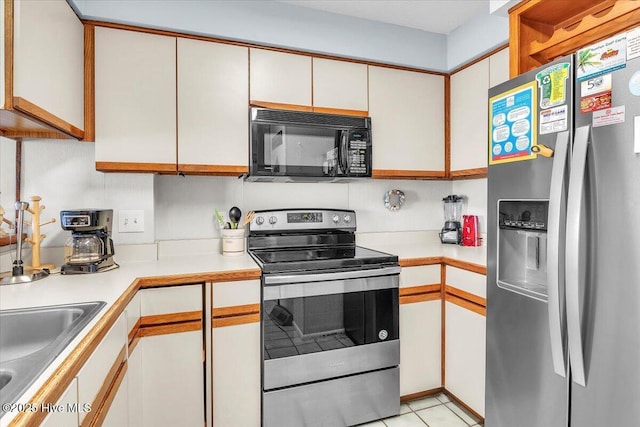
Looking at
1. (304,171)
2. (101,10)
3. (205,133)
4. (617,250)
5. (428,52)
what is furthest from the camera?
(428,52)

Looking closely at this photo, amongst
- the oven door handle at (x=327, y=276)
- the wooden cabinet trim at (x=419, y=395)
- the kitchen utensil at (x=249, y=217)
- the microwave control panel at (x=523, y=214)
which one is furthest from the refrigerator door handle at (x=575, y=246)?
the kitchen utensil at (x=249, y=217)

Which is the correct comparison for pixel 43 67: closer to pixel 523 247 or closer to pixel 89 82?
pixel 89 82

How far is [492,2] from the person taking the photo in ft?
5.35

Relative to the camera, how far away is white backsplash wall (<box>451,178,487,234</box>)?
8.20 feet

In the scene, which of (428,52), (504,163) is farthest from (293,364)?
(428,52)

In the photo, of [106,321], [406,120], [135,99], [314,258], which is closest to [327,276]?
[314,258]

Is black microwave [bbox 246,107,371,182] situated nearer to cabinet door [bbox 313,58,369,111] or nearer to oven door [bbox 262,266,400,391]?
cabinet door [bbox 313,58,369,111]

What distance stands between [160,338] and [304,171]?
44.7 inches

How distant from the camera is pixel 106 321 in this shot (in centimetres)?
102

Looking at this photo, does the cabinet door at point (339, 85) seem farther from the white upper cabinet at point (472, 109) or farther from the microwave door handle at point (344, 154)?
the white upper cabinet at point (472, 109)

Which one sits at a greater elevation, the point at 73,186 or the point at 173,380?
the point at 73,186

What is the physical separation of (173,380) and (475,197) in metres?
2.21

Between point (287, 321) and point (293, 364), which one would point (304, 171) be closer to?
point (287, 321)

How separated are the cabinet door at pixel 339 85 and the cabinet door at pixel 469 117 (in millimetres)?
653
